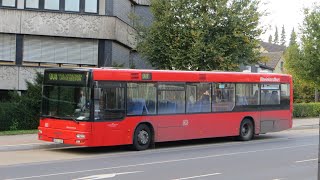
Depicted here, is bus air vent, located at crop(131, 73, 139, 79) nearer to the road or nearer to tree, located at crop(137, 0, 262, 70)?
the road

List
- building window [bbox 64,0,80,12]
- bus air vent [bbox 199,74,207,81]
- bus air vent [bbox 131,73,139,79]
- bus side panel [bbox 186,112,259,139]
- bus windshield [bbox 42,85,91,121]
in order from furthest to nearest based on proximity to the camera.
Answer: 1. building window [bbox 64,0,80,12]
2. bus air vent [bbox 199,74,207,81]
3. bus side panel [bbox 186,112,259,139]
4. bus air vent [bbox 131,73,139,79]
5. bus windshield [bbox 42,85,91,121]

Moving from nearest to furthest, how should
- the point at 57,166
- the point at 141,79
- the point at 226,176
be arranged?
the point at 226,176, the point at 57,166, the point at 141,79

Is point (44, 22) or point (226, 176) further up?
point (44, 22)

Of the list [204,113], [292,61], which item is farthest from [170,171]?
[292,61]

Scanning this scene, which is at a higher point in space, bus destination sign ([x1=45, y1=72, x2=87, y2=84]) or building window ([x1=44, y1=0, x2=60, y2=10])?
building window ([x1=44, y1=0, x2=60, y2=10])

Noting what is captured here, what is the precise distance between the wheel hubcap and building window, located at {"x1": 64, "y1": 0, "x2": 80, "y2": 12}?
1199 cm

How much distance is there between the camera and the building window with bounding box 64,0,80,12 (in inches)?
1077

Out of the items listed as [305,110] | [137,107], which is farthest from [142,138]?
[305,110]

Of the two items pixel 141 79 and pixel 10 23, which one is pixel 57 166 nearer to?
pixel 141 79

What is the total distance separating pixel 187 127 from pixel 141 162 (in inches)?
199

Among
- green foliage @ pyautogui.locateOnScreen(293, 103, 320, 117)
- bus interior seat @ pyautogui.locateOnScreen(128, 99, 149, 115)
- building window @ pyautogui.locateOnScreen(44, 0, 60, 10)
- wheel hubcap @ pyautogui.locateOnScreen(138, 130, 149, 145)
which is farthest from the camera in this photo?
green foliage @ pyautogui.locateOnScreen(293, 103, 320, 117)

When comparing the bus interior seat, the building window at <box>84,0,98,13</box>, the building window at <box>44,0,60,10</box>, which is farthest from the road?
the building window at <box>44,0,60,10</box>

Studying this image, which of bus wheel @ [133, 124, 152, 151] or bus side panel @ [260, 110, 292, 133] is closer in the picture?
bus wheel @ [133, 124, 152, 151]

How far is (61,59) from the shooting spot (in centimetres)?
2734
